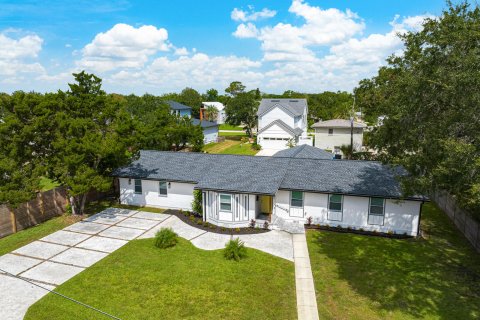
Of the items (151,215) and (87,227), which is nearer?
(87,227)

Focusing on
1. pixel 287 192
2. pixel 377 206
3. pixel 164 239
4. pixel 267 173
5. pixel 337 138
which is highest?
pixel 337 138

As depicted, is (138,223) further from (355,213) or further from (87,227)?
(355,213)

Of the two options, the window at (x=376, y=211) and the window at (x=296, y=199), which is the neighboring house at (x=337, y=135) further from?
the window at (x=296, y=199)

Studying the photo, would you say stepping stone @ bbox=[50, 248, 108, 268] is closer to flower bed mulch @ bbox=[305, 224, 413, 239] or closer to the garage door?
flower bed mulch @ bbox=[305, 224, 413, 239]

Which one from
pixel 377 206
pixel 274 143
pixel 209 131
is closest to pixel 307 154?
pixel 377 206

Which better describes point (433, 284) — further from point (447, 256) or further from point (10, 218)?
point (10, 218)

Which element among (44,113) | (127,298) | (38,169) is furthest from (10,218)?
(127,298)

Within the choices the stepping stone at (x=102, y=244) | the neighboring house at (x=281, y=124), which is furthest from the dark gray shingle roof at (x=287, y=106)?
the stepping stone at (x=102, y=244)
